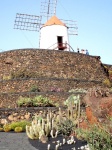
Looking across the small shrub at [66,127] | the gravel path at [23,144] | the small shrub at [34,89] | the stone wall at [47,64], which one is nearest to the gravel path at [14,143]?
the gravel path at [23,144]

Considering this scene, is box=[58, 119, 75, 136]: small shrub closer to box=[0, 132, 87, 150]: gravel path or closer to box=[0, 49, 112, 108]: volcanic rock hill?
box=[0, 132, 87, 150]: gravel path

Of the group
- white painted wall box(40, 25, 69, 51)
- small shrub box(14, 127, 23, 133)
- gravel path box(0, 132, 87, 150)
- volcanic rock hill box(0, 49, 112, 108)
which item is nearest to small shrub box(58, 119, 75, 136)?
gravel path box(0, 132, 87, 150)

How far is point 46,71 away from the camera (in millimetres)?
31219

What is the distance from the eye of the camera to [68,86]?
96.6ft

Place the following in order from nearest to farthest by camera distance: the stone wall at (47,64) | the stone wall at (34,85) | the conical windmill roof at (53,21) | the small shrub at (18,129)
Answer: the small shrub at (18,129) < the stone wall at (34,85) < the stone wall at (47,64) < the conical windmill roof at (53,21)

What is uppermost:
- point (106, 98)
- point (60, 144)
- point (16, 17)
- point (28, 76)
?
point (16, 17)

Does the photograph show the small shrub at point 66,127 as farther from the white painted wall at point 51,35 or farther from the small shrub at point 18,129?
the white painted wall at point 51,35

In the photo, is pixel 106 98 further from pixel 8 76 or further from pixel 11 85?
pixel 8 76

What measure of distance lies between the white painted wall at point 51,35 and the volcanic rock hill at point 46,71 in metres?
7.63

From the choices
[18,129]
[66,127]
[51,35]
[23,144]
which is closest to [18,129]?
[18,129]

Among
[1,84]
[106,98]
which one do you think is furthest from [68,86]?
[106,98]

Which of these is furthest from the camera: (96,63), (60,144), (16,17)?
(16,17)

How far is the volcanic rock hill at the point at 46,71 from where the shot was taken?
2905cm

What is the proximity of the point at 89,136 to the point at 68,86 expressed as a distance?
19.5 metres
